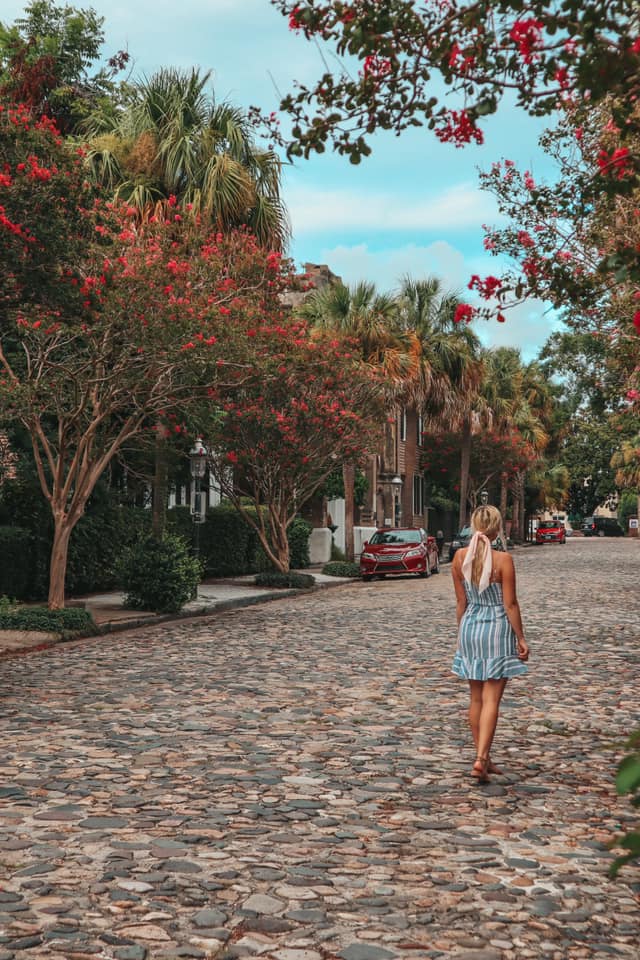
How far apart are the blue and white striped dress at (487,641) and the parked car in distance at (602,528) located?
112 meters

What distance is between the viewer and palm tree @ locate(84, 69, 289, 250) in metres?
21.8

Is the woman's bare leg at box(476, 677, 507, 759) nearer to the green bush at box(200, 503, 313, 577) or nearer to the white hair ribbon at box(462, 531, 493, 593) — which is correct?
the white hair ribbon at box(462, 531, 493, 593)

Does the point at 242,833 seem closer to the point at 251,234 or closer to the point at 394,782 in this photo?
the point at 394,782

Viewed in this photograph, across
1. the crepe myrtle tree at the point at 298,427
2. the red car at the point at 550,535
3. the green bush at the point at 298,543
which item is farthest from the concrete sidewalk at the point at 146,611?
the red car at the point at 550,535

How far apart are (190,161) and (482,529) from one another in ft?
53.4

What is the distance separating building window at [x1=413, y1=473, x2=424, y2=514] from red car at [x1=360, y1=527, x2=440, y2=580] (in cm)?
2503

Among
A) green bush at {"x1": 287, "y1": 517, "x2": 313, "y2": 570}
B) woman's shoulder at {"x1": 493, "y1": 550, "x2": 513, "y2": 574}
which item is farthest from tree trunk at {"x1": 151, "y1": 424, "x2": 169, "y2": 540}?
woman's shoulder at {"x1": 493, "y1": 550, "x2": 513, "y2": 574}

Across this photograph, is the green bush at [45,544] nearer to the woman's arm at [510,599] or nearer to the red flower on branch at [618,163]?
the woman's arm at [510,599]

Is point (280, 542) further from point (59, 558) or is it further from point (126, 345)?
point (126, 345)

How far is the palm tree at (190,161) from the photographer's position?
21797 millimetres

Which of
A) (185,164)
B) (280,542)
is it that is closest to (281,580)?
(280,542)

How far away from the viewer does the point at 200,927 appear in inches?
173

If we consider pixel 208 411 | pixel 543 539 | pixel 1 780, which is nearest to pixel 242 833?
pixel 1 780

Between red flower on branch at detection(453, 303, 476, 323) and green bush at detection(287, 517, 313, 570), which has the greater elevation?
red flower on branch at detection(453, 303, 476, 323)
